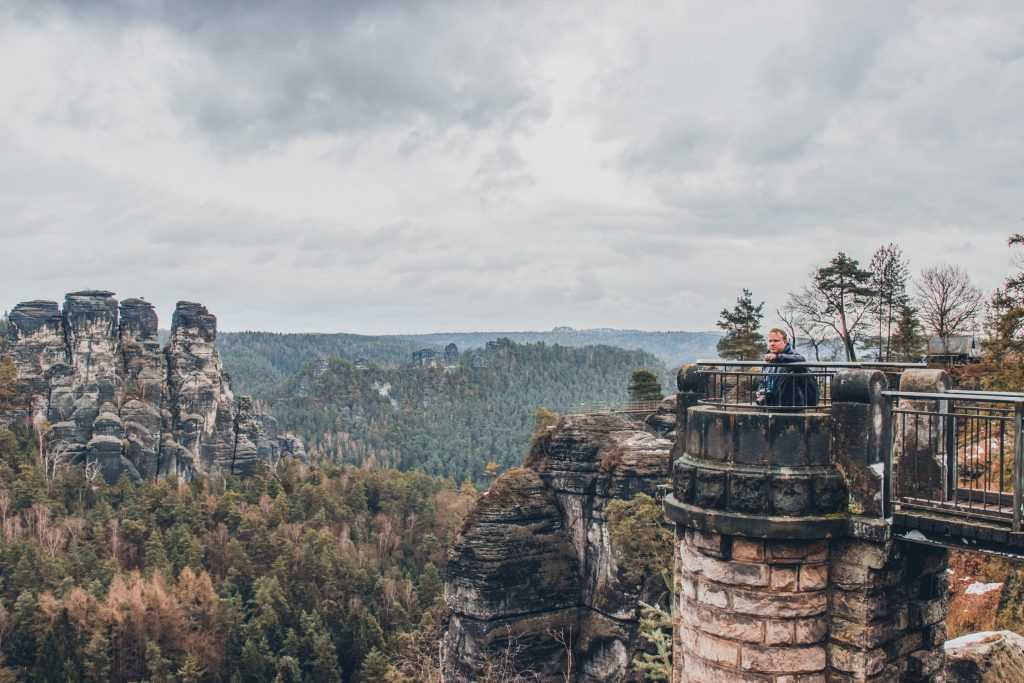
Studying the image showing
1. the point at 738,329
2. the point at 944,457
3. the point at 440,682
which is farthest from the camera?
the point at 738,329

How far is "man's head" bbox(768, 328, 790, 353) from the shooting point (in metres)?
7.61

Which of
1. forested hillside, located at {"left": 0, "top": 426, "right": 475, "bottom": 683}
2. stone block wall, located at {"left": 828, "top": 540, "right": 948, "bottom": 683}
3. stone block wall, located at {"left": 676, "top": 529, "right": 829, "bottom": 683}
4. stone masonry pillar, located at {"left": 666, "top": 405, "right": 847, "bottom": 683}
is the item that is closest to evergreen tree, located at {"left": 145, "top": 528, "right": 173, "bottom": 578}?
forested hillside, located at {"left": 0, "top": 426, "right": 475, "bottom": 683}

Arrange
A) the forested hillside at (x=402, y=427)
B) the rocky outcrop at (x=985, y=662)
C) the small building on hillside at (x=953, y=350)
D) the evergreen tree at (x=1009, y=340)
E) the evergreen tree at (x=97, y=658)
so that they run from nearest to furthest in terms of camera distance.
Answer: the rocky outcrop at (x=985, y=662) < the evergreen tree at (x=1009, y=340) < the small building on hillside at (x=953, y=350) < the evergreen tree at (x=97, y=658) < the forested hillside at (x=402, y=427)

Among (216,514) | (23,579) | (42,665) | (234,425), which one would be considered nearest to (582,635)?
(42,665)

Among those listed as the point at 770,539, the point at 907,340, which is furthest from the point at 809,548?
the point at 907,340

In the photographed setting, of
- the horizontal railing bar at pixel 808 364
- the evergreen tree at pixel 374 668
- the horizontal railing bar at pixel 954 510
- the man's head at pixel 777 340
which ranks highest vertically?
the man's head at pixel 777 340

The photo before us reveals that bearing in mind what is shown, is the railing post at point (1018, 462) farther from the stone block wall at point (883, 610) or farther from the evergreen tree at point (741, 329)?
the evergreen tree at point (741, 329)

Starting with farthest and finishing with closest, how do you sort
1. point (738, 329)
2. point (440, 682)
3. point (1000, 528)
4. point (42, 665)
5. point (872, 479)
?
point (738, 329), point (42, 665), point (440, 682), point (872, 479), point (1000, 528)

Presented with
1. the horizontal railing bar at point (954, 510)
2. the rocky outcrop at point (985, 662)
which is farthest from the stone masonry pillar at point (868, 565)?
the rocky outcrop at point (985, 662)

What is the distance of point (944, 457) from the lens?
7027 millimetres

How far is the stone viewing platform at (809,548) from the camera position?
6.55 meters

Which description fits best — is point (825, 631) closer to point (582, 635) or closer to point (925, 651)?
point (925, 651)

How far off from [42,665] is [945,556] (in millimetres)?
50116

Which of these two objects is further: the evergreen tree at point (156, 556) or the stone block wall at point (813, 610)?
the evergreen tree at point (156, 556)
